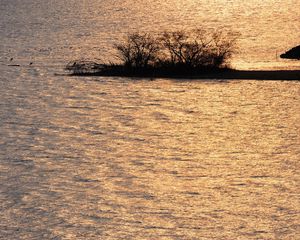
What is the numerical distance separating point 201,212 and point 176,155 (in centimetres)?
303

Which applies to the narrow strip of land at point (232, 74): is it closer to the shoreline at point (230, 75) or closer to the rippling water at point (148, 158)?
the shoreline at point (230, 75)

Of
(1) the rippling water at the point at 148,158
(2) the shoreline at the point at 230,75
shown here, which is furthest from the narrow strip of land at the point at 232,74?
(1) the rippling water at the point at 148,158

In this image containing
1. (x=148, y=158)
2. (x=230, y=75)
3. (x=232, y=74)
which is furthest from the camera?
(x=232, y=74)

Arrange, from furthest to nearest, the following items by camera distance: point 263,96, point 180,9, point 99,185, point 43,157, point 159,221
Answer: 1. point 180,9
2. point 263,96
3. point 43,157
4. point 99,185
5. point 159,221

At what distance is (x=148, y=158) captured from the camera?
12.2 metres

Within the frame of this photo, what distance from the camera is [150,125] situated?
14.8 m

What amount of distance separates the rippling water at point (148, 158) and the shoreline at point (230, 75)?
2.21 ft

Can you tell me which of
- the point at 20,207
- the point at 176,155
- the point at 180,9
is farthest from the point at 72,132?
Result: the point at 180,9

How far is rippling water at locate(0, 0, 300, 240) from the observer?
9.02 m

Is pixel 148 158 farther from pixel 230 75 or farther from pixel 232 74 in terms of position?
pixel 232 74

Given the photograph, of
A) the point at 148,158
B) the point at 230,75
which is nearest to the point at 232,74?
the point at 230,75

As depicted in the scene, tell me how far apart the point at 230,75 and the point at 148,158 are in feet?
29.1

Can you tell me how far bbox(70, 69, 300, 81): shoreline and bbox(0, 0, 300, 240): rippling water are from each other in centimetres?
67

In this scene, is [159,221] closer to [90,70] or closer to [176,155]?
[176,155]
